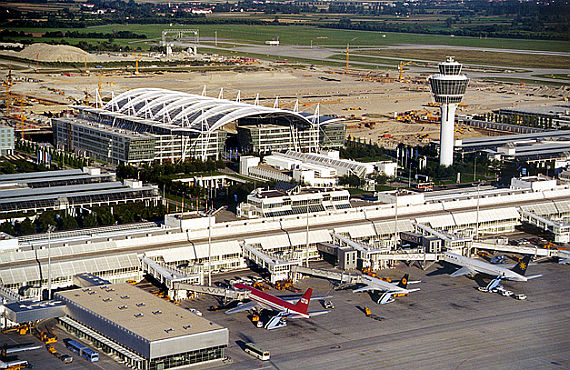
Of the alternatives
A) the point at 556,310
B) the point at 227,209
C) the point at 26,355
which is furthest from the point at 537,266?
the point at 26,355

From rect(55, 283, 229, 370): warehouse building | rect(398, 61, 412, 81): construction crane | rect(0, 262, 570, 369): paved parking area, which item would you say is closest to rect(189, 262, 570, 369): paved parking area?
rect(0, 262, 570, 369): paved parking area

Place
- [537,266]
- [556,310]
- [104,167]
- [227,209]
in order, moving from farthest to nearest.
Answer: [104,167]
[227,209]
[537,266]
[556,310]

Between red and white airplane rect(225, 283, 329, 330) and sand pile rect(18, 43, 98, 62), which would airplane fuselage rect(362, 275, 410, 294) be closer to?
red and white airplane rect(225, 283, 329, 330)

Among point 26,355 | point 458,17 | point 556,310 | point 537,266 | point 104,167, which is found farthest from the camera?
point 458,17

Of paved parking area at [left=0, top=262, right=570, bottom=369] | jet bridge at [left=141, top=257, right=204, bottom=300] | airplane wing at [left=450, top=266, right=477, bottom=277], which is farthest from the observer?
airplane wing at [left=450, top=266, right=477, bottom=277]

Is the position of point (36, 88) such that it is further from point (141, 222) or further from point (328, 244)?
point (328, 244)

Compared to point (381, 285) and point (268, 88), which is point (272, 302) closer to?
point (381, 285)
